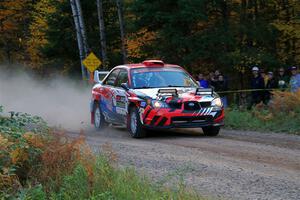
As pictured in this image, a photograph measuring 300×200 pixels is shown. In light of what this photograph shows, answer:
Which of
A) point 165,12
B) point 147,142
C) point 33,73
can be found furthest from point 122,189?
point 33,73

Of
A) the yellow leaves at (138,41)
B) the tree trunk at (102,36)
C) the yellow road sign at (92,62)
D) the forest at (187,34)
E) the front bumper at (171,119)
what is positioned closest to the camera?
the front bumper at (171,119)

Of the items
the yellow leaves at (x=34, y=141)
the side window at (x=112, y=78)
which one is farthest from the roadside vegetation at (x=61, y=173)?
the side window at (x=112, y=78)

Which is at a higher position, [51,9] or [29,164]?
[51,9]

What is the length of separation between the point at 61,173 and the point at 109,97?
8.86 m

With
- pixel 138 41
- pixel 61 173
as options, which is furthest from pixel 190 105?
pixel 138 41

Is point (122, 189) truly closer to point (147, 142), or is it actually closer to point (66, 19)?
point (147, 142)

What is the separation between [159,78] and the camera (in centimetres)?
1489

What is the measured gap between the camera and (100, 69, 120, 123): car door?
15.7 meters

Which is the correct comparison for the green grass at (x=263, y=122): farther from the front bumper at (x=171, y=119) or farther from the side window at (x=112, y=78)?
the side window at (x=112, y=78)

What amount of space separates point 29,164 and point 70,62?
100 feet

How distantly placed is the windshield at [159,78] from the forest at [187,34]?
13649 millimetres

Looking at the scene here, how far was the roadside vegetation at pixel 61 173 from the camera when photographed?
6.46 m

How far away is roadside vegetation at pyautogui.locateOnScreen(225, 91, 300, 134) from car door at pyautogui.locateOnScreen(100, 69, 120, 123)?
3.35 meters

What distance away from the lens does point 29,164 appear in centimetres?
729
